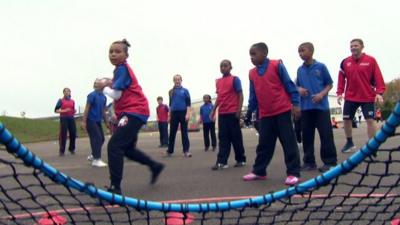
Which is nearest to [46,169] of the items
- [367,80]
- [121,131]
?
[121,131]

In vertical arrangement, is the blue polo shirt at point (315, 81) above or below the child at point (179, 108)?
above

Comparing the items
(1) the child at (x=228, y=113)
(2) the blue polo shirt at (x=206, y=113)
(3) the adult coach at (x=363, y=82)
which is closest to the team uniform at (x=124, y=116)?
(1) the child at (x=228, y=113)

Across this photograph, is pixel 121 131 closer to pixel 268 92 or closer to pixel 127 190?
pixel 127 190

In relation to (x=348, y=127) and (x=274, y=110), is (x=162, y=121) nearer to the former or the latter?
(x=348, y=127)

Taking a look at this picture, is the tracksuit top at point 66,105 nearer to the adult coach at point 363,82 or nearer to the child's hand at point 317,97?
the adult coach at point 363,82

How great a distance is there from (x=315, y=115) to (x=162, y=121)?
918 cm

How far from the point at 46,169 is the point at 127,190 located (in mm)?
3678

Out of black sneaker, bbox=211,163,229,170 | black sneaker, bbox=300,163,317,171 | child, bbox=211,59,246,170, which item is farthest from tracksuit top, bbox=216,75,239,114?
black sneaker, bbox=300,163,317,171

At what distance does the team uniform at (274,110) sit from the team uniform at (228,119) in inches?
60.1

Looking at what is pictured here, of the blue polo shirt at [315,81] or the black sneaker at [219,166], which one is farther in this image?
the black sneaker at [219,166]

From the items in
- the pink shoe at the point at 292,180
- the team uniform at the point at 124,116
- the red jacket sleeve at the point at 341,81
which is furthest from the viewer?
the red jacket sleeve at the point at 341,81

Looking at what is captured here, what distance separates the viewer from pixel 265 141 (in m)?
5.97

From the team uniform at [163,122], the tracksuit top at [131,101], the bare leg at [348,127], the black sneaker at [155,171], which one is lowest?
the team uniform at [163,122]

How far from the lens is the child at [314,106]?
6496 millimetres
